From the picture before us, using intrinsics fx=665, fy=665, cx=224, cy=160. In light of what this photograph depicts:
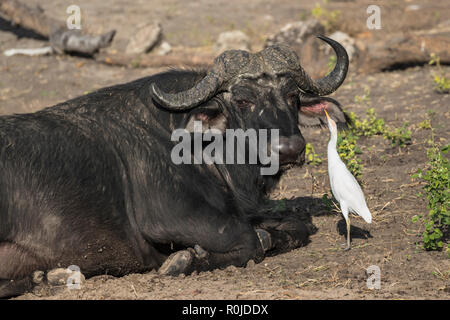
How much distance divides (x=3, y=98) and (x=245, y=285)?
8.28m

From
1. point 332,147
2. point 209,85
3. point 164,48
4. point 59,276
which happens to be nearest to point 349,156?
point 332,147

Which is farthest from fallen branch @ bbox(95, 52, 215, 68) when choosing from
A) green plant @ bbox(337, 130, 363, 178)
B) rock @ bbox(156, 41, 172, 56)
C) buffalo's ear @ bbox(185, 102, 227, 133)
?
buffalo's ear @ bbox(185, 102, 227, 133)

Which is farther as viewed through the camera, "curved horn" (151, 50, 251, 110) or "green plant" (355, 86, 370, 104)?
"green plant" (355, 86, 370, 104)

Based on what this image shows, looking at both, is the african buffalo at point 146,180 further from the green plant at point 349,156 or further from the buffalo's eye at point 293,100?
the green plant at point 349,156

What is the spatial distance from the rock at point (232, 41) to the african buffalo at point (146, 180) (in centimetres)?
733

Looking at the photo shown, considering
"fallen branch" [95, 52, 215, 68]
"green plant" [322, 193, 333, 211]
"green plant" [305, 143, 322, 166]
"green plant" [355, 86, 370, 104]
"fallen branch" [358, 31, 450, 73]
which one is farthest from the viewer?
"fallen branch" [95, 52, 215, 68]

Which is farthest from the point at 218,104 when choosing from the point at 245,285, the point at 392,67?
the point at 392,67

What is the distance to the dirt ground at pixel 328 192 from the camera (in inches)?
Result: 178

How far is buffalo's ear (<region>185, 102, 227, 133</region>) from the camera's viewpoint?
5.39 m

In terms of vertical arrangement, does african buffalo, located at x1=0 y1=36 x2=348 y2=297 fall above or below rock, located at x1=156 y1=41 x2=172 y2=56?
below

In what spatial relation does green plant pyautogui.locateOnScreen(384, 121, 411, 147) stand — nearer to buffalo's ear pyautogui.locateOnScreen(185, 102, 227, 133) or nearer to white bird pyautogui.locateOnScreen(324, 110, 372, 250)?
white bird pyautogui.locateOnScreen(324, 110, 372, 250)

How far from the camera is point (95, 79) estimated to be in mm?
12352

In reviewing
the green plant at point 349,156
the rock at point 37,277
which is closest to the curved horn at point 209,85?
the green plant at point 349,156

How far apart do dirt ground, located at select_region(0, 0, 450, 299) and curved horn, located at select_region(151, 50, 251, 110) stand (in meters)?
1.35
